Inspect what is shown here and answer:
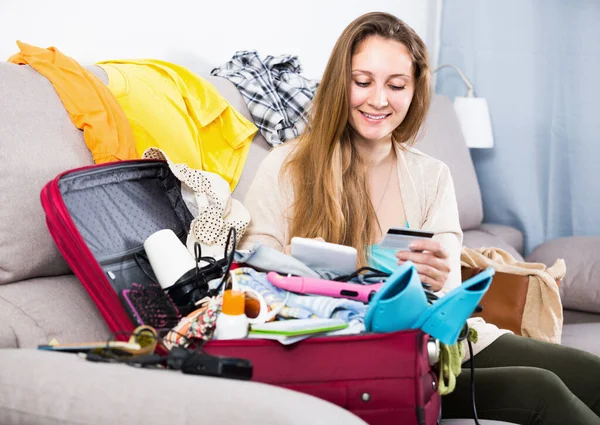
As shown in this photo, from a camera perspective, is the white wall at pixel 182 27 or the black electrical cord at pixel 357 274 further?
the white wall at pixel 182 27

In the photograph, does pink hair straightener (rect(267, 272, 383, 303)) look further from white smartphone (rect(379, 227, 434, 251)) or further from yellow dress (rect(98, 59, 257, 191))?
yellow dress (rect(98, 59, 257, 191))

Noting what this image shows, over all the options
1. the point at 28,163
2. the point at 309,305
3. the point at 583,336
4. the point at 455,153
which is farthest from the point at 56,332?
the point at 455,153

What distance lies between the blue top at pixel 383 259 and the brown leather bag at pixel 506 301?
560 mm

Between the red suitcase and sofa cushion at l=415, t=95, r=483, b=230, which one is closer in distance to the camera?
the red suitcase

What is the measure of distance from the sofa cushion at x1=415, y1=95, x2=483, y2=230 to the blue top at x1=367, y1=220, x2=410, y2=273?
1.16 meters

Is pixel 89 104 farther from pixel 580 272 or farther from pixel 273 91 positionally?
pixel 580 272

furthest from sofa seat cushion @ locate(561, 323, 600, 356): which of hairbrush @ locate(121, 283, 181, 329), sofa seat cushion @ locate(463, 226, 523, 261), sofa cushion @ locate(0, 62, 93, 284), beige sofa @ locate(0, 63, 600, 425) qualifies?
sofa cushion @ locate(0, 62, 93, 284)

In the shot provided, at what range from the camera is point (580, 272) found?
2381 millimetres

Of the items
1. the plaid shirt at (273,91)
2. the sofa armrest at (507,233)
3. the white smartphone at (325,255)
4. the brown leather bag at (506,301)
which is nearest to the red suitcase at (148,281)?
the white smartphone at (325,255)

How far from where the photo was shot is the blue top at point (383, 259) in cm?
148

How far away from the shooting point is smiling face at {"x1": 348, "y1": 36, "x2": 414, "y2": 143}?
1569 millimetres

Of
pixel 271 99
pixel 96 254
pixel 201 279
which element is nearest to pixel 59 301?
pixel 96 254

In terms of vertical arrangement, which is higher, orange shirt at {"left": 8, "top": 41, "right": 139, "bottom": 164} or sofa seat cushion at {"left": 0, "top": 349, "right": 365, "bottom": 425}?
orange shirt at {"left": 8, "top": 41, "right": 139, "bottom": 164}

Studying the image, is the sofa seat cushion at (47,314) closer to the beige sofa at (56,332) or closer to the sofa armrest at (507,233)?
the beige sofa at (56,332)
